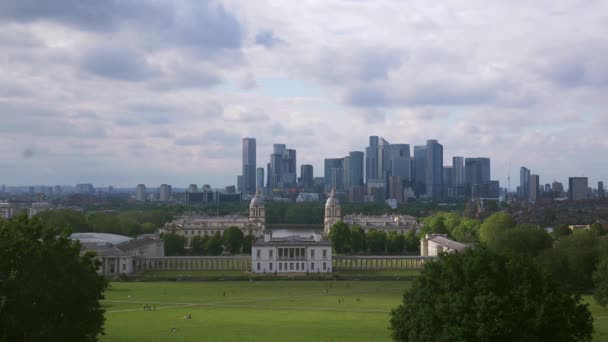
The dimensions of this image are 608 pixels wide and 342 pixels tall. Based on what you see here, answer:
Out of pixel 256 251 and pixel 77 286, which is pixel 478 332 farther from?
pixel 256 251

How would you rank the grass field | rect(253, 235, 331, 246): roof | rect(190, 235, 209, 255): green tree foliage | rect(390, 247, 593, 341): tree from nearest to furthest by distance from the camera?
rect(390, 247, 593, 341): tree, the grass field, rect(253, 235, 331, 246): roof, rect(190, 235, 209, 255): green tree foliage

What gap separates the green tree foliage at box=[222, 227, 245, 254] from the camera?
108 meters

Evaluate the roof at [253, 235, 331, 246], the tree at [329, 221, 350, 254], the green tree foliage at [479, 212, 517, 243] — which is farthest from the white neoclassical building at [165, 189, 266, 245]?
the green tree foliage at [479, 212, 517, 243]

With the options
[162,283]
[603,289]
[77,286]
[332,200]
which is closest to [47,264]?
[77,286]

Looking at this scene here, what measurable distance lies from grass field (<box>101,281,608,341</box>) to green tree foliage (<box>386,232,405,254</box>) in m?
36.0

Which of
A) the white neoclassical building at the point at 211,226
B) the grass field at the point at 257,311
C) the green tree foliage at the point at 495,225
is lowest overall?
the grass field at the point at 257,311

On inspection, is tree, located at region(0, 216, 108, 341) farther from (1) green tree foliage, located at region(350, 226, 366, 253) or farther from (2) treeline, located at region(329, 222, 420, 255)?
(1) green tree foliage, located at region(350, 226, 366, 253)

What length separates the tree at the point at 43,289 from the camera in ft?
111

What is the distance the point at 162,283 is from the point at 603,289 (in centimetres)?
4011

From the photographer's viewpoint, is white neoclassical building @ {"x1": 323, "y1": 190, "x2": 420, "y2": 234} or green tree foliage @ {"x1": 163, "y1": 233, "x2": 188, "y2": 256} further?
white neoclassical building @ {"x1": 323, "y1": 190, "x2": 420, "y2": 234}

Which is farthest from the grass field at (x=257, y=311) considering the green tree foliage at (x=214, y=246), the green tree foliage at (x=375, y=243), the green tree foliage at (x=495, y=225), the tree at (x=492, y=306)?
the green tree foliage at (x=375, y=243)

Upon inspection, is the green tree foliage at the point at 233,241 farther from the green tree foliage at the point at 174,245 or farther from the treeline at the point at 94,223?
the treeline at the point at 94,223

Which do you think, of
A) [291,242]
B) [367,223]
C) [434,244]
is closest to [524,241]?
[434,244]

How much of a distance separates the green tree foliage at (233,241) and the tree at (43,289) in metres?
71.7
